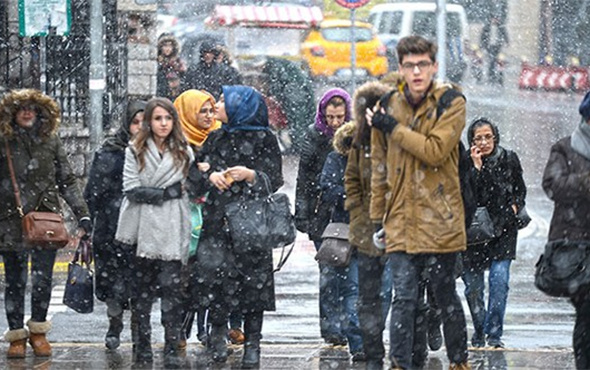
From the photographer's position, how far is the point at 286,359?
436 inches

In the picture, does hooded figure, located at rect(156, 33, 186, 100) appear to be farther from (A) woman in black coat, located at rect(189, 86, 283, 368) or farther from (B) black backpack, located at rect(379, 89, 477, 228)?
(B) black backpack, located at rect(379, 89, 477, 228)

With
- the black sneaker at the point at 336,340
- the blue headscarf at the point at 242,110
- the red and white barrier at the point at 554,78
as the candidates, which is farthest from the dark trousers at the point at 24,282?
the red and white barrier at the point at 554,78

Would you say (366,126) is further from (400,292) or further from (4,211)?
(4,211)

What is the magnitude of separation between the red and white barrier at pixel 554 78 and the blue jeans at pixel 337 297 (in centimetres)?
2735

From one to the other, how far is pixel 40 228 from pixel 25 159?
1.65 ft

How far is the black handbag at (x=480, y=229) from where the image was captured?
11.2 metres

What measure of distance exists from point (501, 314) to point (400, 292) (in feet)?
8.13

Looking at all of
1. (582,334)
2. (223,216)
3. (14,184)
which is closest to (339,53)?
(14,184)

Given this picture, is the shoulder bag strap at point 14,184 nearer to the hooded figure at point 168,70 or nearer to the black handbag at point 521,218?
the black handbag at point 521,218

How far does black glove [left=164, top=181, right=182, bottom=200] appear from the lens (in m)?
10.7

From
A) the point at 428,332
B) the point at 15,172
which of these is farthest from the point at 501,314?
the point at 15,172

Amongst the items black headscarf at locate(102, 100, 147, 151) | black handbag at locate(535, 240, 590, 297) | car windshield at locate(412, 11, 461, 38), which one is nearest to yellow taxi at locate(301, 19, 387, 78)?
car windshield at locate(412, 11, 461, 38)

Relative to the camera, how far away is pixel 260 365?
35.3 feet

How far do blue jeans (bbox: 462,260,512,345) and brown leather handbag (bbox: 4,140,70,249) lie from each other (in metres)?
2.82
